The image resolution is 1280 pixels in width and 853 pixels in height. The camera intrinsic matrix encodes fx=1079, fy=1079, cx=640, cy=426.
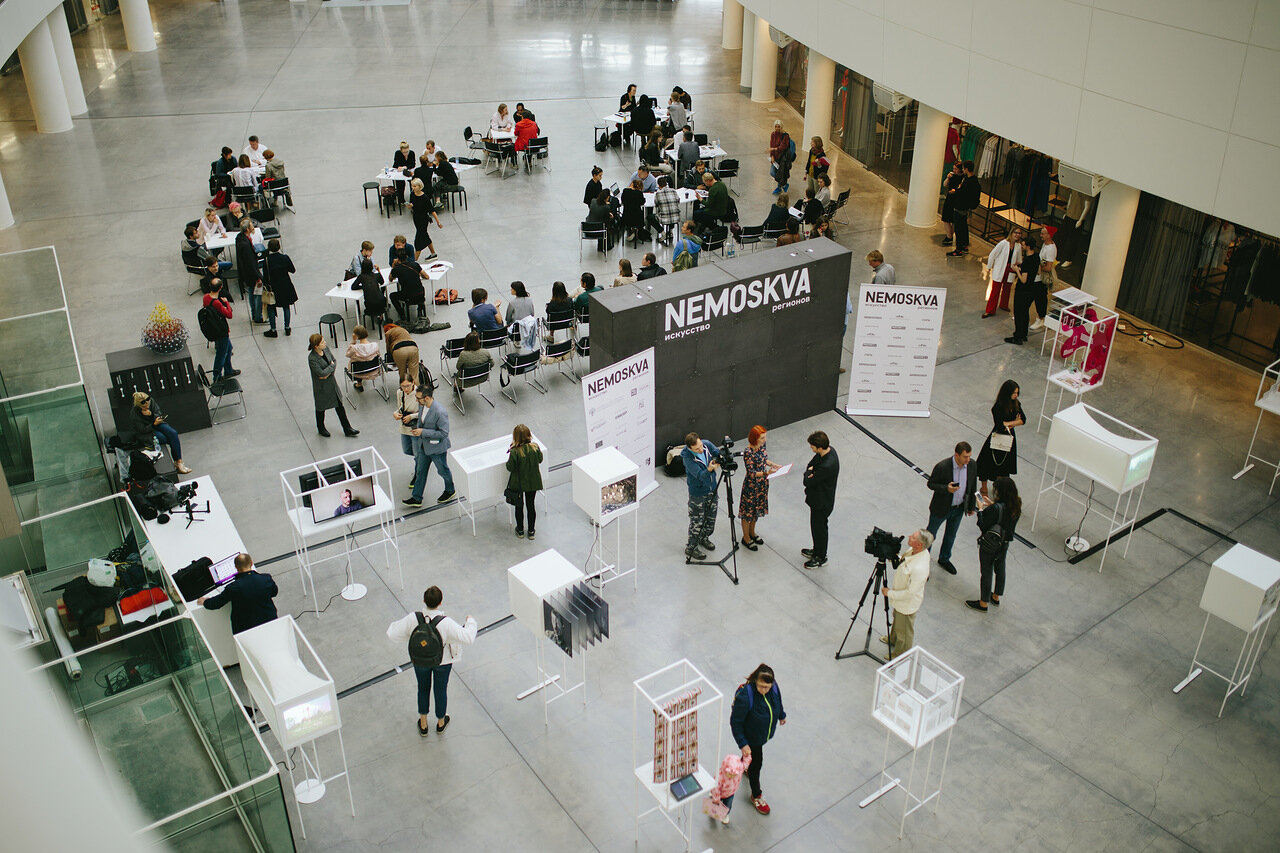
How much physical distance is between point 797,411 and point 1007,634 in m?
4.61

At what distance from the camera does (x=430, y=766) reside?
9.74m

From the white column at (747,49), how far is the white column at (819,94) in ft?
14.5

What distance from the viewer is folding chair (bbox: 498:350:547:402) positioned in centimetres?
1507

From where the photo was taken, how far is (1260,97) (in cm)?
1328

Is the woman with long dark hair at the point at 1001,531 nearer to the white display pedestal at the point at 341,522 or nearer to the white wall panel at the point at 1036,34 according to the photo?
the white display pedestal at the point at 341,522

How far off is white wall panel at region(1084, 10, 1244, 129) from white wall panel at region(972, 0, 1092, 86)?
0.90ft

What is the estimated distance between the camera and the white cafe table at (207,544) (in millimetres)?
10312

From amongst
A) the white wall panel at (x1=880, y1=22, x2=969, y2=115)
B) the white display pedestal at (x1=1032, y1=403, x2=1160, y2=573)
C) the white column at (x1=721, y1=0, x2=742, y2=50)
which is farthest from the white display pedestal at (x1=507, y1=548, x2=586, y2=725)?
the white column at (x1=721, y1=0, x2=742, y2=50)

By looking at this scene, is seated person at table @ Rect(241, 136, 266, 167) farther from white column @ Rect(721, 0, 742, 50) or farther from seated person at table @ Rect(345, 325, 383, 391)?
white column @ Rect(721, 0, 742, 50)

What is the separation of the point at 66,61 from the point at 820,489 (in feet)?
73.9

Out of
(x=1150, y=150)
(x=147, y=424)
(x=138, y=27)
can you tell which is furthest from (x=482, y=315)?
(x=138, y=27)

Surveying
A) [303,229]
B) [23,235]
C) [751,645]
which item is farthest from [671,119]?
[751,645]

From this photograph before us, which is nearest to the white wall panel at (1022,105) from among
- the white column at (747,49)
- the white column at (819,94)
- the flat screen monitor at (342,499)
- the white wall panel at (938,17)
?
the white wall panel at (938,17)

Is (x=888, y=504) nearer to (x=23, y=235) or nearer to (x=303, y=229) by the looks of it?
(x=303, y=229)
